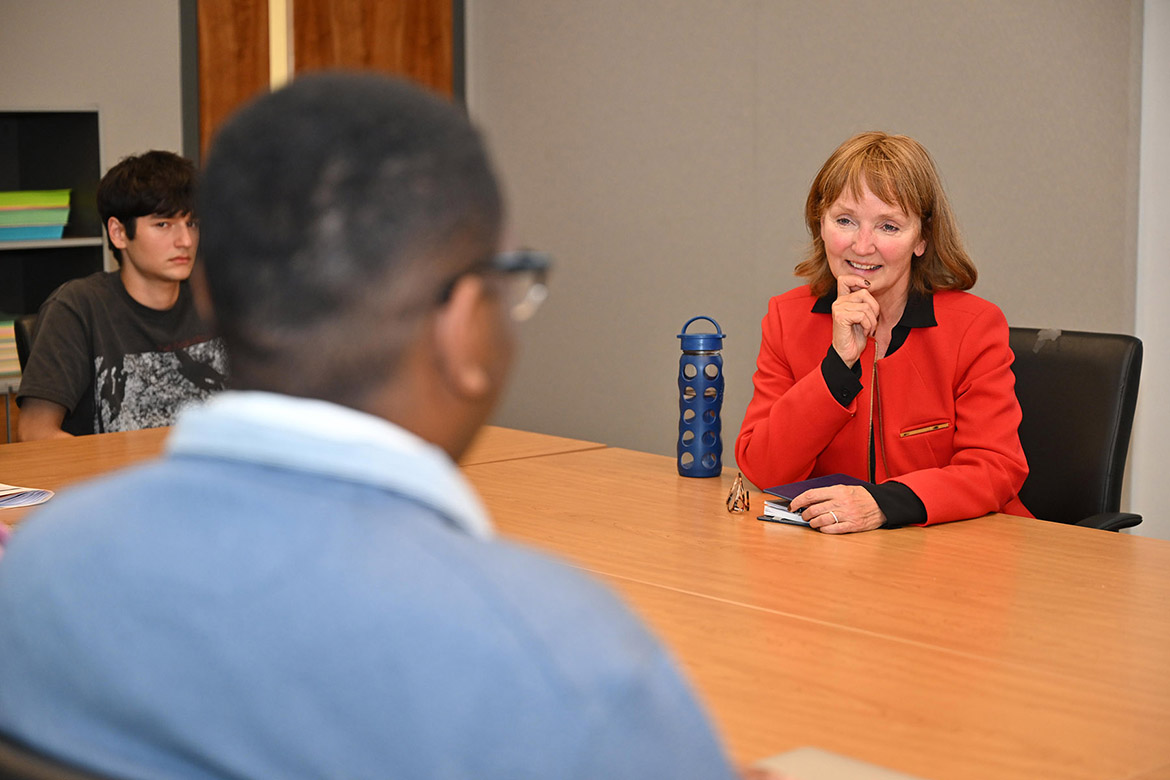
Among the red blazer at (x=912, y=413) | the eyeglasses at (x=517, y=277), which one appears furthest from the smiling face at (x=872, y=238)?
the eyeglasses at (x=517, y=277)

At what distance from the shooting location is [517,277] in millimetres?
655

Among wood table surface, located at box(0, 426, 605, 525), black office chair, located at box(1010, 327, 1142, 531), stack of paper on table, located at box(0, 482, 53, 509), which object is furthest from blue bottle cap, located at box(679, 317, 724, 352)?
stack of paper on table, located at box(0, 482, 53, 509)

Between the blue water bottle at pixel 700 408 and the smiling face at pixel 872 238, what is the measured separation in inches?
10.8

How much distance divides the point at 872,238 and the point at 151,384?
174 centimetres

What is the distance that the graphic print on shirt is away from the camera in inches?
115

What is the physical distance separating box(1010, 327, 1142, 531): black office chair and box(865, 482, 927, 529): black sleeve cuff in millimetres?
536

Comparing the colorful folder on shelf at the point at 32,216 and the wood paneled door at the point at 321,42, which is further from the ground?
the wood paneled door at the point at 321,42

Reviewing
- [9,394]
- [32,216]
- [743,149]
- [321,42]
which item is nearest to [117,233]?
[32,216]

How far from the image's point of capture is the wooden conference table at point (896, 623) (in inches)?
45.1

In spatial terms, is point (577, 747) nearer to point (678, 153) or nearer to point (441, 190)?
point (441, 190)

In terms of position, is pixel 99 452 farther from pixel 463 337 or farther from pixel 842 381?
pixel 463 337

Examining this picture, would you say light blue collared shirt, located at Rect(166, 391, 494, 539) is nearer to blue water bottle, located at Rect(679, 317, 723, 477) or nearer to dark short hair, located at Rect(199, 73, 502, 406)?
dark short hair, located at Rect(199, 73, 502, 406)

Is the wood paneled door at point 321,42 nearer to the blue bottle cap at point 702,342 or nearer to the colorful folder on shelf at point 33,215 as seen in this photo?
the colorful folder on shelf at point 33,215

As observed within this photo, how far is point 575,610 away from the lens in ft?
1.83
